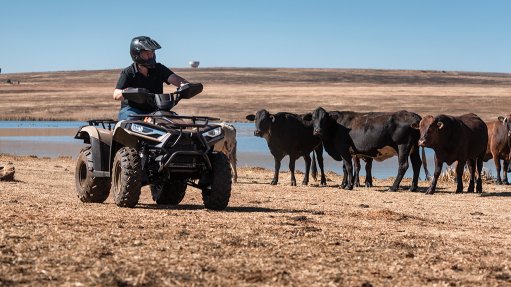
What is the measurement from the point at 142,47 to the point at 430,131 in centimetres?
927

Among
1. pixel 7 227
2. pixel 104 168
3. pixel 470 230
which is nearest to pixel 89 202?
pixel 104 168

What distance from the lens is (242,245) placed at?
324 inches

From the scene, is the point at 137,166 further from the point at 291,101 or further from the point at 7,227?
the point at 291,101

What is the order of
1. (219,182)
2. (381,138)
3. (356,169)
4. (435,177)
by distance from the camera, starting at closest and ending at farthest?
(219,182), (435,177), (381,138), (356,169)

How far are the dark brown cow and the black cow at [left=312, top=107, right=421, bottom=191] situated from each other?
661 millimetres

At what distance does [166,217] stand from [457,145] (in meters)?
10.9

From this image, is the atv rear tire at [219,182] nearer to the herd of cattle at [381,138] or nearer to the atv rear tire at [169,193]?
the atv rear tire at [169,193]

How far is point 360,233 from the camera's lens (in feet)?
31.6

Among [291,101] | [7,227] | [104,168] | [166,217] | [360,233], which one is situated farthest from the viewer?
[291,101]

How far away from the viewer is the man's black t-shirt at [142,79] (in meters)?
12.2

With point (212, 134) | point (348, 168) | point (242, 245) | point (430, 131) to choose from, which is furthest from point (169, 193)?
point (348, 168)

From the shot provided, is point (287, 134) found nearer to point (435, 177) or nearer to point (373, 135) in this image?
point (373, 135)

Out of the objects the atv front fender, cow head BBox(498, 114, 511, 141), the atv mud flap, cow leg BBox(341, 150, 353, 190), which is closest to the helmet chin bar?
the atv front fender

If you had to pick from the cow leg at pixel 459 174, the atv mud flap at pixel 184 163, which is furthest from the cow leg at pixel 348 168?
the atv mud flap at pixel 184 163
